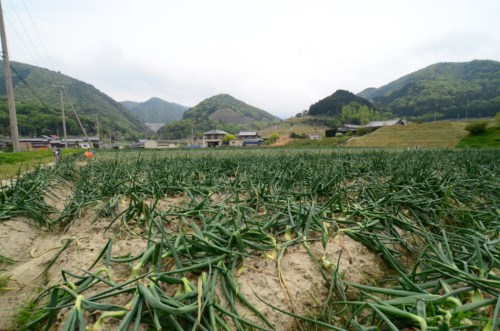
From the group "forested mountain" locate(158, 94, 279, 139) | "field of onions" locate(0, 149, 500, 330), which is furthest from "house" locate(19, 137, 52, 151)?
"field of onions" locate(0, 149, 500, 330)

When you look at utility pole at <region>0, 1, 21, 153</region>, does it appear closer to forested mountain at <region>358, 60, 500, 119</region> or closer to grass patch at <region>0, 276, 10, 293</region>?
grass patch at <region>0, 276, 10, 293</region>

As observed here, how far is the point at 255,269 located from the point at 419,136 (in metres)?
46.6

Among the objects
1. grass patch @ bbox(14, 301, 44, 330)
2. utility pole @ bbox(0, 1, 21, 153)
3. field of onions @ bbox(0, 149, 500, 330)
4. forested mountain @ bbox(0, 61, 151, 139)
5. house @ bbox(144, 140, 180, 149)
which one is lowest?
house @ bbox(144, 140, 180, 149)

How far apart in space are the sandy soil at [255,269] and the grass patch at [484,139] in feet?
128

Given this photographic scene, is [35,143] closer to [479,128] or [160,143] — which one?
[160,143]

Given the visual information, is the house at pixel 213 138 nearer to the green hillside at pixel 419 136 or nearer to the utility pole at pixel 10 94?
the green hillside at pixel 419 136

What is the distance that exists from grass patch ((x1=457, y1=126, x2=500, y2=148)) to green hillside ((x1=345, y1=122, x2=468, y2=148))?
985 millimetres

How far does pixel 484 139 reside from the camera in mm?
31172

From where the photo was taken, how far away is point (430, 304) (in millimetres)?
1016

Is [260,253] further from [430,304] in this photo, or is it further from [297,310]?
[430,304]

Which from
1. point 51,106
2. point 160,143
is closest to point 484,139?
point 160,143

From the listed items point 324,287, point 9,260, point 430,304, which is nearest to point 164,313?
point 324,287

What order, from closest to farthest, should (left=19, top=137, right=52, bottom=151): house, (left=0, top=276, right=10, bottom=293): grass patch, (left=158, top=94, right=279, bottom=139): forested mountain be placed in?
(left=0, top=276, right=10, bottom=293): grass patch
(left=19, top=137, right=52, bottom=151): house
(left=158, top=94, right=279, bottom=139): forested mountain

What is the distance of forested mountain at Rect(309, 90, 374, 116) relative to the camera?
10600 centimetres
